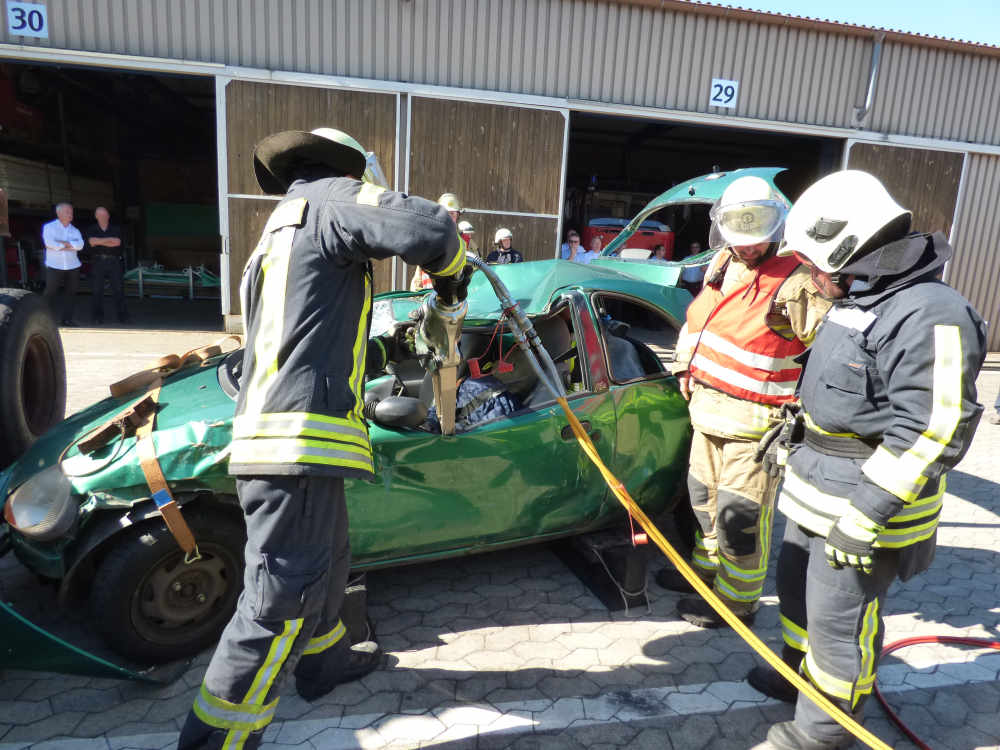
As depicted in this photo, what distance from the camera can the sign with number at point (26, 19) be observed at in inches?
336

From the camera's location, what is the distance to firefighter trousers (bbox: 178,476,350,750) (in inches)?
76.4

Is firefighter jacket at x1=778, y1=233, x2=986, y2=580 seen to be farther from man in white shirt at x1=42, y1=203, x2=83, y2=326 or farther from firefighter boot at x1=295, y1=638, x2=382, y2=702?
man in white shirt at x1=42, y1=203, x2=83, y2=326

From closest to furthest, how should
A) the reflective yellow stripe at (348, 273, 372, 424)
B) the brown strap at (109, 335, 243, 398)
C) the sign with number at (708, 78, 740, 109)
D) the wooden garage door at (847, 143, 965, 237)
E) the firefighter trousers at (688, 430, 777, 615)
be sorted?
the reflective yellow stripe at (348, 273, 372, 424)
the firefighter trousers at (688, 430, 777, 615)
the brown strap at (109, 335, 243, 398)
the sign with number at (708, 78, 740, 109)
the wooden garage door at (847, 143, 965, 237)

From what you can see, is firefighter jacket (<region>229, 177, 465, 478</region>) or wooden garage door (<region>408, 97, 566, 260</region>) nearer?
firefighter jacket (<region>229, 177, 465, 478</region>)

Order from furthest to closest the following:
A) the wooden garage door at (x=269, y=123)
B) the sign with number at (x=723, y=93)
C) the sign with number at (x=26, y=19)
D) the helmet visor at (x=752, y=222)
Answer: the sign with number at (x=723, y=93)
the wooden garage door at (x=269, y=123)
the sign with number at (x=26, y=19)
the helmet visor at (x=752, y=222)

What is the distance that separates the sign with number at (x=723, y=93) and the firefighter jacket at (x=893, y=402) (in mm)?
9186

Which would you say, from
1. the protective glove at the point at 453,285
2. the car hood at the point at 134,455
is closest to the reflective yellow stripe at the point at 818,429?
the protective glove at the point at 453,285

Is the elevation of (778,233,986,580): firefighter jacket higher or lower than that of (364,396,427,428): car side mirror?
higher

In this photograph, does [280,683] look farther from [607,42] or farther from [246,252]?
[607,42]

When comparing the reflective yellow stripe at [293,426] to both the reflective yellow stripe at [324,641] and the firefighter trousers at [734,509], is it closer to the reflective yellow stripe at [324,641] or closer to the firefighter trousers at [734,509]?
the reflective yellow stripe at [324,641]

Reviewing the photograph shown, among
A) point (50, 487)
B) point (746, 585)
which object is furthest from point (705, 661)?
point (50, 487)

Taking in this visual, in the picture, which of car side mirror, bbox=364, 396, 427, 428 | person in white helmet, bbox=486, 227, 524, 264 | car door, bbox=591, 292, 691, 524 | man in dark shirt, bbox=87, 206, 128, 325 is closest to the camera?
car side mirror, bbox=364, 396, 427, 428

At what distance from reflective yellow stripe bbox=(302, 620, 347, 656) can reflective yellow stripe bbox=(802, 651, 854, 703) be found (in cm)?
168

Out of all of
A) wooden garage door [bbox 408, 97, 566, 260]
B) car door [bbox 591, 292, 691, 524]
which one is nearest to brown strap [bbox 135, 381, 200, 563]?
car door [bbox 591, 292, 691, 524]
